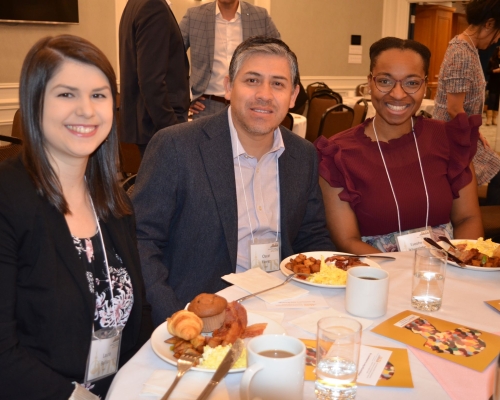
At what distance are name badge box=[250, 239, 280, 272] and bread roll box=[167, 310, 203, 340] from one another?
0.80m

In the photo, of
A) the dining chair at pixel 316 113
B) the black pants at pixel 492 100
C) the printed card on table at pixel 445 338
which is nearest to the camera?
the printed card on table at pixel 445 338

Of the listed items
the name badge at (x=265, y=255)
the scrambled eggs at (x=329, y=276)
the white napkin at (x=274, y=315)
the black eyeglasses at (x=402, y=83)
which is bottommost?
the name badge at (x=265, y=255)

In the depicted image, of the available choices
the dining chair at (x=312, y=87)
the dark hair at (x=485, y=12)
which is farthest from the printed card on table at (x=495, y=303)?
the dining chair at (x=312, y=87)

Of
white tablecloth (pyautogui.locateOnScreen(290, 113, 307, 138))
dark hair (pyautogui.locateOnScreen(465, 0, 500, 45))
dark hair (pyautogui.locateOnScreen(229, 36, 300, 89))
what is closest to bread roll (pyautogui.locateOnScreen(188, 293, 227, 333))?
dark hair (pyautogui.locateOnScreen(229, 36, 300, 89))

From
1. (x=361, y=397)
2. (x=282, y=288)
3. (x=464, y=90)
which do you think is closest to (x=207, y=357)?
(x=361, y=397)

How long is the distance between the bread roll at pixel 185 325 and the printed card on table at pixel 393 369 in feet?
0.79

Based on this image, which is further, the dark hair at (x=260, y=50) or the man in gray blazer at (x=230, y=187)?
the dark hair at (x=260, y=50)

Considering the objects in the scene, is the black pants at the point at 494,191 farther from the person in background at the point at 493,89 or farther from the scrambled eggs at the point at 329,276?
the person in background at the point at 493,89

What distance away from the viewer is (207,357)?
1.15m

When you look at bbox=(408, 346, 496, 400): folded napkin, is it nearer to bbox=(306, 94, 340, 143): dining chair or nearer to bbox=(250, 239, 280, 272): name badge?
bbox=(250, 239, 280, 272): name badge

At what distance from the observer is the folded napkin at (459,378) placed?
112cm

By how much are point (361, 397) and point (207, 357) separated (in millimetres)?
312

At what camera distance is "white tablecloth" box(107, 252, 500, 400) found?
43.4 inches

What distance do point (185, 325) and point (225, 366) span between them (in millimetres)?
160
